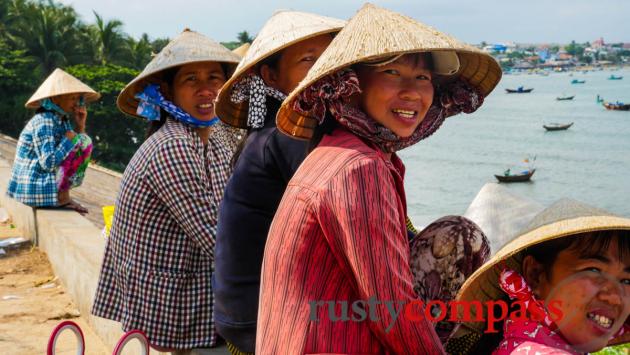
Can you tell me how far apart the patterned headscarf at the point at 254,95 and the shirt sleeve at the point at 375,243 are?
3.14 feet

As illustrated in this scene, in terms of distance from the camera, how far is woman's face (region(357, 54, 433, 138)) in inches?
74.2

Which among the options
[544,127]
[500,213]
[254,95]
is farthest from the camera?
[544,127]

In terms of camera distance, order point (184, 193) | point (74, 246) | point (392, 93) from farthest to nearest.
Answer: point (74, 246), point (184, 193), point (392, 93)

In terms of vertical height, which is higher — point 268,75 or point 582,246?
point 268,75

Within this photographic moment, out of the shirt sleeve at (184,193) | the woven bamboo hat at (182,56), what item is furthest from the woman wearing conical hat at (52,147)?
the shirt sleeve at (184,193)

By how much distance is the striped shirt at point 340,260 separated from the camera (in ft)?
5.41

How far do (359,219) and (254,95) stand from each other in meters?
1.12

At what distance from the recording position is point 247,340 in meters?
2.37

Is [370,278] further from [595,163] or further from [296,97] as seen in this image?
[595,163]

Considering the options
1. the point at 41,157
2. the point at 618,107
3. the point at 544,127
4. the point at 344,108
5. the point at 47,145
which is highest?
the point at 344,108

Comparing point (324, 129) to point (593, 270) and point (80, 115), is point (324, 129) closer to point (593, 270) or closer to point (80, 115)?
point (593, 270)

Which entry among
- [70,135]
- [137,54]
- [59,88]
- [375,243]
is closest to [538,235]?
[375,243]

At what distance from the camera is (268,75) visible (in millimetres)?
2713

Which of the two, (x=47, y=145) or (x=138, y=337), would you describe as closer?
(x=138, y=337)
